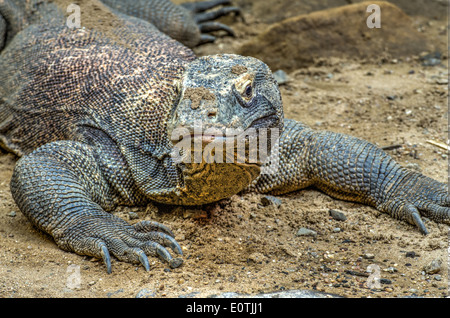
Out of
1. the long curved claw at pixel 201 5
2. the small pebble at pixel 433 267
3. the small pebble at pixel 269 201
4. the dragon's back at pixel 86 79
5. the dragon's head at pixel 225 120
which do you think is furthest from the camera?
the long curved claw at pixel 201 5

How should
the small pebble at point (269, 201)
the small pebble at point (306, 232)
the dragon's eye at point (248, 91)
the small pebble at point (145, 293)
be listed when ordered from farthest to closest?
the small pebble at point (269, 201), the small pebble at point (306, 232), the dragon's eye at point (248, 91), the small pebble at point (145, 293)

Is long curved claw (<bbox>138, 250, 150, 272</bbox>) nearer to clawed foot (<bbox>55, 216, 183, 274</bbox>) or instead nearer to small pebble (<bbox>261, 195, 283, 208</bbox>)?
clawed foot (<bbox>55, 216, 183, 274</bbox>)

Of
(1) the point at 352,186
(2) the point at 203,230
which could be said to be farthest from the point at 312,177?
(2) the point at 203,230

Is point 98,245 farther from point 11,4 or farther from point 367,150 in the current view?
point 11,4

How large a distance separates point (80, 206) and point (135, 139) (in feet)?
2.31

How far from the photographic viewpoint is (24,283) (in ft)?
12.0

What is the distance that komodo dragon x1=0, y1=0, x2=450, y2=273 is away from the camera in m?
3.77

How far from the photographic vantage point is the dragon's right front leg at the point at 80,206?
4035 mm

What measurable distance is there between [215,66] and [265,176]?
154cm

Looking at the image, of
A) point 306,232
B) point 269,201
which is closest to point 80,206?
point 269,201

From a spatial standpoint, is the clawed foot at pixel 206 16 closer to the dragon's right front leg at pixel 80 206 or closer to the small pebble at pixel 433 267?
the dragon's right front leg at pixel 80 206

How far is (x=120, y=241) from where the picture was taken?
4.07 m

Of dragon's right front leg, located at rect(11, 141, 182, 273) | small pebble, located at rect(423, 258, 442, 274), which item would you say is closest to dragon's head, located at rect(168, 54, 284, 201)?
dragon's right front leg, located at rect(11, 141, 182, 273)

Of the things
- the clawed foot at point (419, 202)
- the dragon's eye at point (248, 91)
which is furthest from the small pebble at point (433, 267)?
the dragon's eye at point (248, 91)
